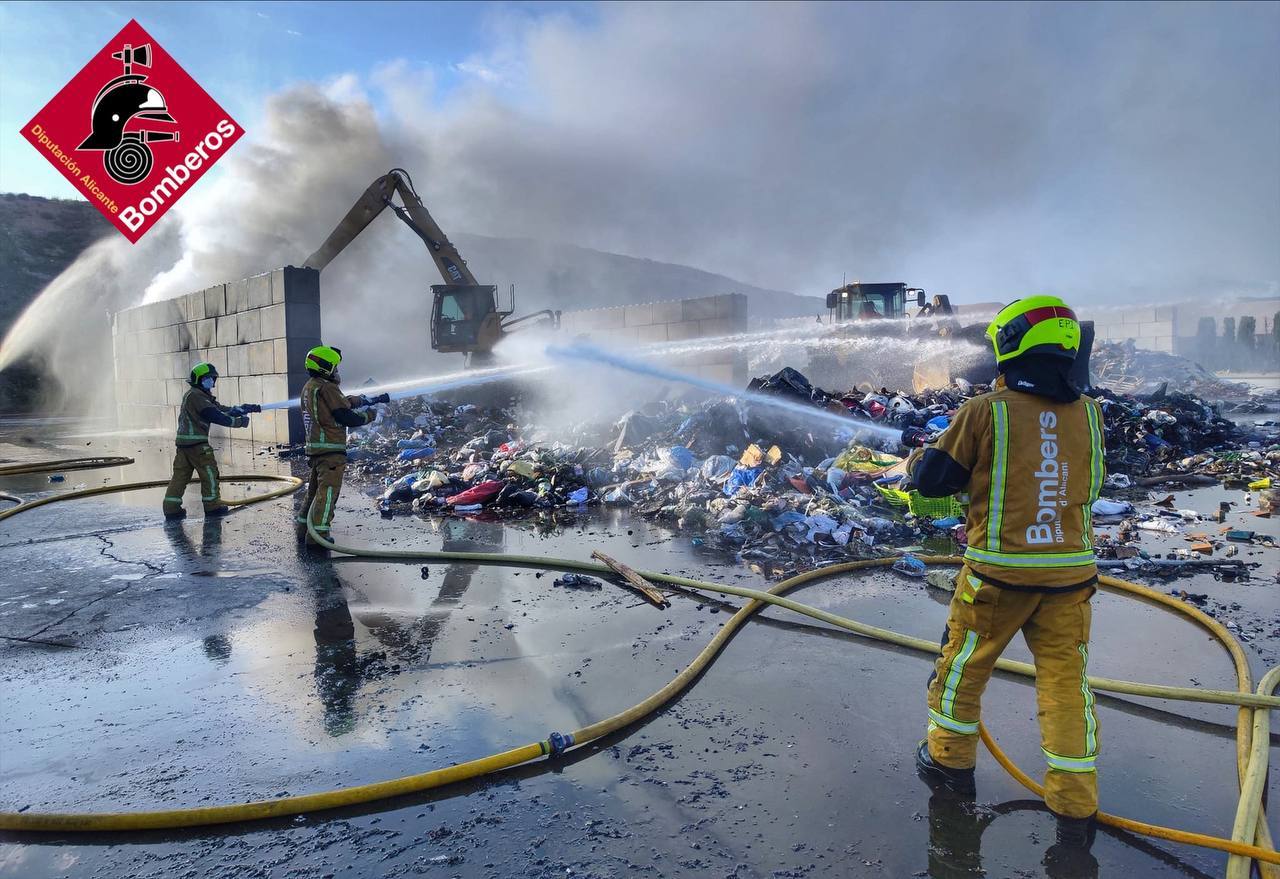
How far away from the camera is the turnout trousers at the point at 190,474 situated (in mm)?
7391

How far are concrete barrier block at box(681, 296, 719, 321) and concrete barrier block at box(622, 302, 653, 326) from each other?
3.54 ft

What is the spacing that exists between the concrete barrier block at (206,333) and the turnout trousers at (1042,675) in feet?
53.8

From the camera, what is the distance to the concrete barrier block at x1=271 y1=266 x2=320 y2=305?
40.9ft

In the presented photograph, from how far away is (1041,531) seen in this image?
2422mm

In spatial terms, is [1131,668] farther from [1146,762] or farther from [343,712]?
[343,712]

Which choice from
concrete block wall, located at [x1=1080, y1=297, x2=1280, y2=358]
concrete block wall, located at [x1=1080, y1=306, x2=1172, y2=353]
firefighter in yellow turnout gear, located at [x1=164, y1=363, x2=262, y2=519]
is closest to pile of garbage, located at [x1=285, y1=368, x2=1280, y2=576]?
firefighter in yellow turnout gear, located at [x1=164, y1=363, x2=262, y2=519]

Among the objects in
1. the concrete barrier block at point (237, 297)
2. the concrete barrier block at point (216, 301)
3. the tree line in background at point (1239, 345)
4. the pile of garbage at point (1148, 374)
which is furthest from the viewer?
the tree line in background at point (1239, 345)

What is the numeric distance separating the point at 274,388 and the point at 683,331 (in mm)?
8004

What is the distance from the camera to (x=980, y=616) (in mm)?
2496

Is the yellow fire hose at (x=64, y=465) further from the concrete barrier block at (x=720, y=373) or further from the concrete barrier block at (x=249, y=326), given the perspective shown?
the concrete barrier block at (x=720, y=373)

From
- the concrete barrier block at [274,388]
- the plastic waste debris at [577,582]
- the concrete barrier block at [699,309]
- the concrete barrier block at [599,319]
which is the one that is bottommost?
the plastic waste debris at [577,582]

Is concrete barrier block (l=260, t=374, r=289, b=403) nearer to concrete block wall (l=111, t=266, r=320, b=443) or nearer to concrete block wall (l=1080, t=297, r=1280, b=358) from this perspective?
concrete block wall (l=111, t=266, r=320, b=443)

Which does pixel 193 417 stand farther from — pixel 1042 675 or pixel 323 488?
pixel 1042 675

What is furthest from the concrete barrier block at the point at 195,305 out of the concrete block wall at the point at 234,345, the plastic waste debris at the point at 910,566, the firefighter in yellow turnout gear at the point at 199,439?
the plastic waste debris at the point at 910,566
